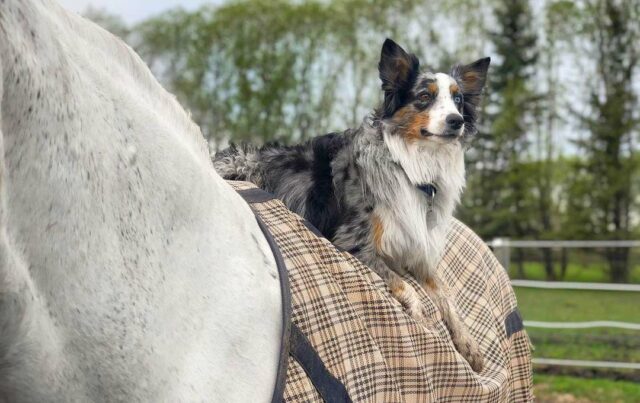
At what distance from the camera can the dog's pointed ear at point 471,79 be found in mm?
3687

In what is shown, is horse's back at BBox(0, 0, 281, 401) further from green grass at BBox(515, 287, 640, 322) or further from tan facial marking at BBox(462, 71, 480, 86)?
green grass at BBox(515, 287, 640, 322)

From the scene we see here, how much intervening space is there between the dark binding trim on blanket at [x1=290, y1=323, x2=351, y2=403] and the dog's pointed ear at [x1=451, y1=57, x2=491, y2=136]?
194 cm

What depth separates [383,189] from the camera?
3.05m

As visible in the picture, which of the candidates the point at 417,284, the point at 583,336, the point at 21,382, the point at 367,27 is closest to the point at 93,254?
the point at 21,382

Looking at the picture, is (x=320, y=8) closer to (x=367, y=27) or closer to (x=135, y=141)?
(x=367, y=27)

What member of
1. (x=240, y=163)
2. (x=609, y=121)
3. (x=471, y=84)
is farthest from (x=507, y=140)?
(x=240, y=163)

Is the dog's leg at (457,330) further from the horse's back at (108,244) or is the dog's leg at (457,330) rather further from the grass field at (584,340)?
the grass field at (584,340)

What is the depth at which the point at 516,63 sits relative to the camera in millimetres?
25219

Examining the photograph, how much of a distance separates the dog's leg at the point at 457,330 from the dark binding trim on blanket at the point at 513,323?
22.8 inches

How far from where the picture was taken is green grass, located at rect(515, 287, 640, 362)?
9769 mm

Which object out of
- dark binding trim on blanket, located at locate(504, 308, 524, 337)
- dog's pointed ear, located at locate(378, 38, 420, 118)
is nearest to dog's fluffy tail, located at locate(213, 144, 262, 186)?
dog's pointed ear, located at locate(378, 38, 420, 118)

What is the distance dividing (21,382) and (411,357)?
1243 mm

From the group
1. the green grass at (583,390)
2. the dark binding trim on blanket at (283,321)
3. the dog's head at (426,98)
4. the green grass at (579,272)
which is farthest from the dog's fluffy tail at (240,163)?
the green grass at (579,272)

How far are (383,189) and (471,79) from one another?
93cm
